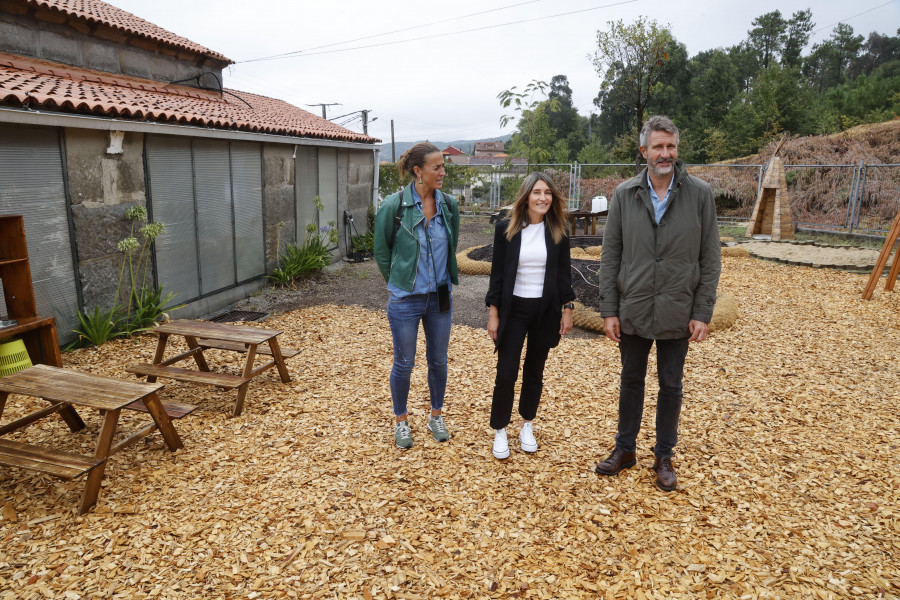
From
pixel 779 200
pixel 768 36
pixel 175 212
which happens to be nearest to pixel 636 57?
pixel 779 200

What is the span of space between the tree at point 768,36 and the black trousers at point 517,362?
52.8m

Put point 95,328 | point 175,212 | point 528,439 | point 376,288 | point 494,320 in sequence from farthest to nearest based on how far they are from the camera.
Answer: point 376,288 → point 175,212 → point 95,328 → point 528,439 → point 494,320

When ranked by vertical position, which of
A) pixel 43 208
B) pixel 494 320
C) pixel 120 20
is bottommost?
pixel 494 320

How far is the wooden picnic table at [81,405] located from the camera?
9.70 ft

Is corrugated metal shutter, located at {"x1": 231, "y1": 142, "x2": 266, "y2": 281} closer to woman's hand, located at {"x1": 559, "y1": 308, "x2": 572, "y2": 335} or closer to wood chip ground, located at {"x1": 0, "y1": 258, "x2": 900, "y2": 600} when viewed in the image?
wood chip ground, located at {"x1": 0, "y1": 258, "x2": 900, "y2": 600}

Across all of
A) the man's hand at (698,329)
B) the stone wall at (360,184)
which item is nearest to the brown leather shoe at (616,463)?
the man's hand at (698,329)

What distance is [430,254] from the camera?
3422 mm

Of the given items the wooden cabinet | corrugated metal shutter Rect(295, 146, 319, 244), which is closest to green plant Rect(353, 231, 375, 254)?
corrugated metal shutter Rect(295, 146, 319, 244)

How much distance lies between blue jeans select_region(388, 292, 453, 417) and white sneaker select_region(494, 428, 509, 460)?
1.70 feet

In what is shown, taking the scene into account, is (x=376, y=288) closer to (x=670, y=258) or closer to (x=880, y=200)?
(x=670, y=258)

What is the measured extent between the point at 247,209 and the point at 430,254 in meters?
6.04

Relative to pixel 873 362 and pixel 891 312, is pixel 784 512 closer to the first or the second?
pixel 873 362

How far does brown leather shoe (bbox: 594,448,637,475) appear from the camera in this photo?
3.38 metres

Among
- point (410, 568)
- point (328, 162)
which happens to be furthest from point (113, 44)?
point (410, 568)
